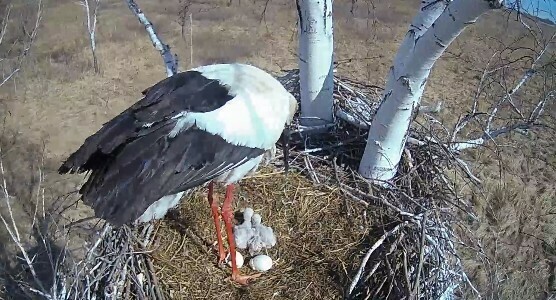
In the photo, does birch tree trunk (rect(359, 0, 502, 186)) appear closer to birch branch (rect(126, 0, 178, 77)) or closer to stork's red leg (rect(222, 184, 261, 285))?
stork's red leg (rect(222, 184, 261, 285))

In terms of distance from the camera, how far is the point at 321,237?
2.71 meters

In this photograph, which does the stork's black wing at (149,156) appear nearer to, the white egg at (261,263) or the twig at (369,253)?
the white egg at (261,263)

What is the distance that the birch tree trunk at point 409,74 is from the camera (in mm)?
1830

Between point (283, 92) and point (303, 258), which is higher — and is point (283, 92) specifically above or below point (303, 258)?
above

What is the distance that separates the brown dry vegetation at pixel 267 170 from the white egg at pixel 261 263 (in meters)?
0.05

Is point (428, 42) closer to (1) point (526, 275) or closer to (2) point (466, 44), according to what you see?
(1) point (526, 275)

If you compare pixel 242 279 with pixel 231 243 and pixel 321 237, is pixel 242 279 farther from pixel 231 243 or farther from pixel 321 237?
pixel 321 237

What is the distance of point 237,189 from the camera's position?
3.04 m

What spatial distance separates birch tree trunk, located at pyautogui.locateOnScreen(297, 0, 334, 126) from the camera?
107 inches

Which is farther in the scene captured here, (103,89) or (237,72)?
(103,89)

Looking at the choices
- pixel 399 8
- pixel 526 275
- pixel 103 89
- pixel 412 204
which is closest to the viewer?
pixel 412 204

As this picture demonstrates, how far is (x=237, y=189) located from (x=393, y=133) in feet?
Answer: 2.98

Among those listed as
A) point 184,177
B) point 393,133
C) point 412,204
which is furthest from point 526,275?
point 184,177

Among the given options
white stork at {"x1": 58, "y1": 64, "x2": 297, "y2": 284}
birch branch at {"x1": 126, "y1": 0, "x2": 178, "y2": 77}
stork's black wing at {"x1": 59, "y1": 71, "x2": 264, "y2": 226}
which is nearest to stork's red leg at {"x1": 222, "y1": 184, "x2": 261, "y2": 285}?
white stork at {"x1": 58, "y1": 64, "x2": 297, "y2": 284}
